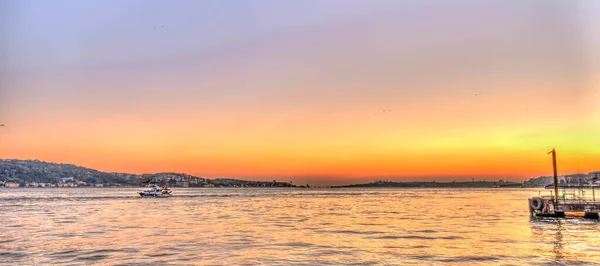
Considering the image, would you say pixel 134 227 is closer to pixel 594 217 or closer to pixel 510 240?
pixel 510 240

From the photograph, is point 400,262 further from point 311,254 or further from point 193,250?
point 193,250

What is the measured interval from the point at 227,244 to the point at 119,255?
820cm

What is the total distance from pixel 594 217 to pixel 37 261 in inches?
2449

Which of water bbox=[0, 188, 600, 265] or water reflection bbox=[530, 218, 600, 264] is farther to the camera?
water reflection bbox=[530, 218, 600, 264]

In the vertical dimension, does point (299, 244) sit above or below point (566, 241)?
above

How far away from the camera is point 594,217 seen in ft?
199

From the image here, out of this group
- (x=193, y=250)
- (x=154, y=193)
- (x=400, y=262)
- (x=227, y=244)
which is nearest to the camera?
(x=400, y=262)

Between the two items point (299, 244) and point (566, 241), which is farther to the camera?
point (566, 241)

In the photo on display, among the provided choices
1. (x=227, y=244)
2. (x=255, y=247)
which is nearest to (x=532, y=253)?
(x=255, y=247)

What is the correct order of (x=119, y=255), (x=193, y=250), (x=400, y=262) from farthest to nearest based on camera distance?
A: 1. (x=193, y=250)
2. (x=119, y=255)
3. (x=400, y=262)

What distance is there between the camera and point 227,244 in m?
35.9

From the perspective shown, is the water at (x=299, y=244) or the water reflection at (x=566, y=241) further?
the water reflection at (x=566, y=241)

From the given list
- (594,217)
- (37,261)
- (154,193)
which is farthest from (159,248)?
(154,193)

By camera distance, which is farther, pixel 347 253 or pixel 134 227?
pixel 134 227
